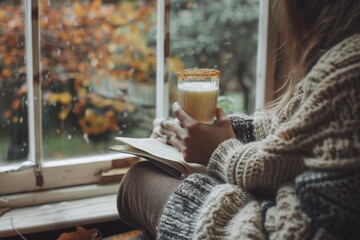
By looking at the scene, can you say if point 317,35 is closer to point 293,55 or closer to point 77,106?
point 293,55

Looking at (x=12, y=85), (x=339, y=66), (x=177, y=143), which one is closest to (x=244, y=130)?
(x=177, y=143)

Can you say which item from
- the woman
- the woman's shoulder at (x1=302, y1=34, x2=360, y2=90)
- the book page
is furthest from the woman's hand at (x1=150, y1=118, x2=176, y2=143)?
the woman's shoulder at (x1=302, y1=34, x2=360, y2=90)

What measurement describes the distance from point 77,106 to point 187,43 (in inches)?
15.5

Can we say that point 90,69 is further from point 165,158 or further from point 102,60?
point 165,158

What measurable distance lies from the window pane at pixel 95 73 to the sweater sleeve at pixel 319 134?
2.36ft

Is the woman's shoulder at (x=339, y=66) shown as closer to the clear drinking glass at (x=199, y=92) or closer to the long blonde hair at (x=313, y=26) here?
the long blonde hair at (x=313, y=26)

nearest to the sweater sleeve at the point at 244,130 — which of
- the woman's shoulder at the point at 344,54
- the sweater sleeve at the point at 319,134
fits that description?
the sweater sleeve at the point at 319,134

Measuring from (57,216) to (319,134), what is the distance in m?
0.83

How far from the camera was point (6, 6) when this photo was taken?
1.29 m

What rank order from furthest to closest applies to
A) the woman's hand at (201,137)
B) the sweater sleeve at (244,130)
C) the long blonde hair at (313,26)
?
the sweater sleeve at (244,130) → the woman's hand at (201,137) → the long blonde hair at (313,26)

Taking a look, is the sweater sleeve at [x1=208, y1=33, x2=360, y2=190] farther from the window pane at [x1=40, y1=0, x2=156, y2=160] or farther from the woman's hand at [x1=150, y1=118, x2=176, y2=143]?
the window pane at [x1=40, y1=0, x2=156, y2=160]

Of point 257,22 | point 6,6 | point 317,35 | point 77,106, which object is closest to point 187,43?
point 257,22

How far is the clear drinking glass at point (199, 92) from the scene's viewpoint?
1.08 m

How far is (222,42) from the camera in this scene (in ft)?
5.36
